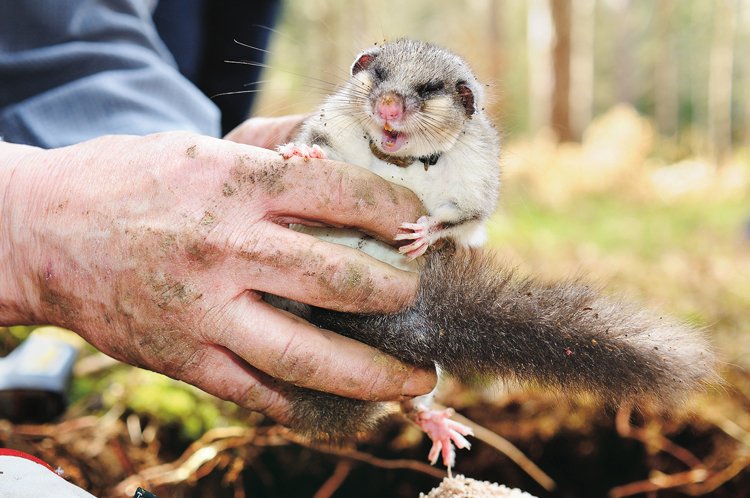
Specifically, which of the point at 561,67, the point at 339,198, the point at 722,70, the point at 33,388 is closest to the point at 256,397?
the point at 339,198

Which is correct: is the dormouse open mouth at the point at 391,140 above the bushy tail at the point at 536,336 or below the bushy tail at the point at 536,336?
above

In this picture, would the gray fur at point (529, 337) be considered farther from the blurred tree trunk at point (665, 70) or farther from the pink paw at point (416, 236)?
the blurred tree trunk at point (665, 70)

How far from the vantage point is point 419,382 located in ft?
4.66

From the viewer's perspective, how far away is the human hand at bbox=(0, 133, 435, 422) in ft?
4.17

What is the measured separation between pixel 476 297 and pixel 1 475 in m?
0.86

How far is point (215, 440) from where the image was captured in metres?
1.79

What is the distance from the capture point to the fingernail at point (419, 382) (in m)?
1.41

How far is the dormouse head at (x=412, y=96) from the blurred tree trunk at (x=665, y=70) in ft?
55.7

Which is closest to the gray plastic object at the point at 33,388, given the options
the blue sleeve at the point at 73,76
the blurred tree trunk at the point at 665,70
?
the blue sleeve at the point at 73,76

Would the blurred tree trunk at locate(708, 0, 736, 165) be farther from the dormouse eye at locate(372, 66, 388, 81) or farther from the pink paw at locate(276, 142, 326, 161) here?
the pink paw at locate(276, 142, 326, 161)

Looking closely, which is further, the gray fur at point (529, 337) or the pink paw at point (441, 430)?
the pink paw at point (441, 430)

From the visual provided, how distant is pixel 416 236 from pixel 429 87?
0.41 m

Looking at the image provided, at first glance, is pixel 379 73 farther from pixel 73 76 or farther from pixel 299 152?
pixel 73 76

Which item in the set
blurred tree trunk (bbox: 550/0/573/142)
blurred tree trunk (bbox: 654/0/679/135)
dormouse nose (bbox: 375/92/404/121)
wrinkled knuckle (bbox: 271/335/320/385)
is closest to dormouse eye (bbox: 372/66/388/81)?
dormouse nose (bbox: 375/92/404/121)
